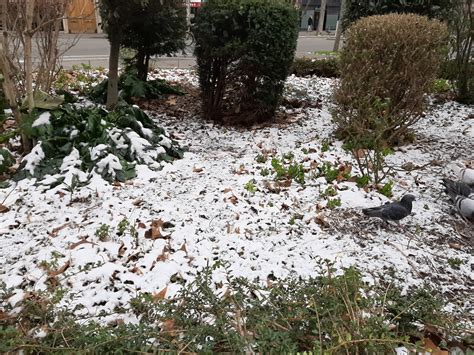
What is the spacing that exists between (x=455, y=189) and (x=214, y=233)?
2226 mm

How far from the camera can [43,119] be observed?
4004 mm

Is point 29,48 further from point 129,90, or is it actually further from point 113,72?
point 129,90

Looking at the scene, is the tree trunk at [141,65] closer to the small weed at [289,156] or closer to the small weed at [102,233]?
the small weed at [289,156]

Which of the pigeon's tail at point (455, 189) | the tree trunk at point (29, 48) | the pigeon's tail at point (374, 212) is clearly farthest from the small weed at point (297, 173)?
the tree trunk at point (29, 48)

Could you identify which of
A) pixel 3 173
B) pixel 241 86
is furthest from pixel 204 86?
pixel 3 173

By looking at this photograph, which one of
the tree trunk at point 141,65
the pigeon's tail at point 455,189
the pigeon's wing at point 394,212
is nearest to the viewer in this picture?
the pigeon's wing at point 394,212

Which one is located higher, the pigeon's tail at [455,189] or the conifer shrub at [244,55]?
the conifer shrub at [244,55]

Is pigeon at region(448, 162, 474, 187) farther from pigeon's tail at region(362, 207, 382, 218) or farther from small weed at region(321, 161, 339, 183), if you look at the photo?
pigeon's tail at region(362, 207, 382, 218)

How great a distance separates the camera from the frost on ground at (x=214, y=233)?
248 centimetres

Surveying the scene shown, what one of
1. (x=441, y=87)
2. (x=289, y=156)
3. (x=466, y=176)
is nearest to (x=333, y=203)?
(x=289, y=156)

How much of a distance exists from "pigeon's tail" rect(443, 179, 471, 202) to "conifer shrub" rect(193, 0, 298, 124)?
8.33 feet

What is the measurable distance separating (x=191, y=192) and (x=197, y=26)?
8.78 ft

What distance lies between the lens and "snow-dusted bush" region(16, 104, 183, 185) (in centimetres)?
370

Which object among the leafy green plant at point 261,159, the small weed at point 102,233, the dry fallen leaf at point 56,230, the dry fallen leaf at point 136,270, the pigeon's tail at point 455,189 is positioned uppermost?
the pigeon's tail at point 455,189
